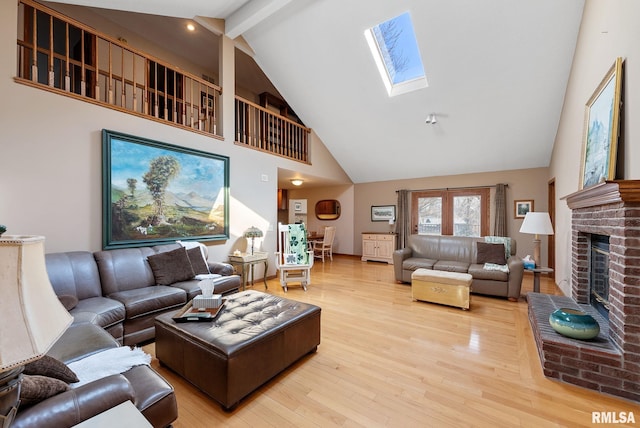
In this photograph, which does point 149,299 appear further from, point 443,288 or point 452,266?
point 452,266

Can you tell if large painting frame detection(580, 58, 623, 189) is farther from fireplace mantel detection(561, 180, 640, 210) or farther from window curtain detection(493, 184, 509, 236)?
window curtain detection(493, 184, 509, 236)

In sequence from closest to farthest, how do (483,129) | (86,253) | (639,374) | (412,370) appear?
(639,374), (412,370), (86,253), (483,129)

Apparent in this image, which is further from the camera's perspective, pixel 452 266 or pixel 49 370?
pixel 452 266

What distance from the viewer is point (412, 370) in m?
2.13

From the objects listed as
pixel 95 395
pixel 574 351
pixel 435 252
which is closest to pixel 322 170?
pixel 435 252

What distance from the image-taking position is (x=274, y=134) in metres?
5.59

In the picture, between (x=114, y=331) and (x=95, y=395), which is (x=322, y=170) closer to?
(x=114, y=331)

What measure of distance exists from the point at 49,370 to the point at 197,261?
2.33 m

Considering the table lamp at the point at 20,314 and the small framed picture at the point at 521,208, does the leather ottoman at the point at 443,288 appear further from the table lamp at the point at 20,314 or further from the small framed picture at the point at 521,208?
the table lamp at the point at 20,314

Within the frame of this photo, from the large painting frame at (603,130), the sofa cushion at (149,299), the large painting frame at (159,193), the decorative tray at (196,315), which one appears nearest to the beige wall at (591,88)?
the large painting frame at (603,130)

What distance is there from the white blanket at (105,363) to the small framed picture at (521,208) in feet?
22.2

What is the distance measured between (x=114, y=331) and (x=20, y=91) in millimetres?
2445

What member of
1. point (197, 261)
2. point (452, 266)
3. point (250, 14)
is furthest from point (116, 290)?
point (452, 266)

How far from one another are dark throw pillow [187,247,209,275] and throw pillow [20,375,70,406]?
235 centimetres
